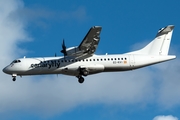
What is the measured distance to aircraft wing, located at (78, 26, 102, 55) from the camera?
35.6 m

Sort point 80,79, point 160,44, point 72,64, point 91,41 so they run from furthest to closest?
1. point 160,44
2. point 80,79
3. point 72,64
4. point 91,41

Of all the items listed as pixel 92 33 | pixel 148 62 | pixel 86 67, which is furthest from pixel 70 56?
pixel 148 62

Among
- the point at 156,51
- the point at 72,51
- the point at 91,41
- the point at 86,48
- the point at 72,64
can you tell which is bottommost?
the point at 72,64

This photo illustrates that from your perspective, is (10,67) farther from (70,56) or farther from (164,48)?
(164,48)

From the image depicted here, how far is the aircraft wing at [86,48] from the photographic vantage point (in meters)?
36.6

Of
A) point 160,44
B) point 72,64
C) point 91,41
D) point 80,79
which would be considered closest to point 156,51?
point 160,44

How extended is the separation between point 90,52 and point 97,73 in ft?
7.32

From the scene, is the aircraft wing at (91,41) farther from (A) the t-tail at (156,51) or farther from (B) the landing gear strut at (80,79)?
(A) the t-tail at (156,51)

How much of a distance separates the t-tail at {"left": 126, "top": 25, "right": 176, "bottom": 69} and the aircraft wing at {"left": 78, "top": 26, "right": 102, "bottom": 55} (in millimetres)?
4239

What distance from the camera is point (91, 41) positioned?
37.4 m

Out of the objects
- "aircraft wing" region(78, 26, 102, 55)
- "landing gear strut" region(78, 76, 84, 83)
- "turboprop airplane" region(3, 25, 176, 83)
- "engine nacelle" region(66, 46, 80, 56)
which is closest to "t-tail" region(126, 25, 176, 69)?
"turboprop airplane" region(3, 25, 176, 83)

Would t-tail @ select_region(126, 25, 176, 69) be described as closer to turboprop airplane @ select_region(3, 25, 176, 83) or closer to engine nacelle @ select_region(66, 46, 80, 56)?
turboprop airplane @ select_region(3, 25, 176, 83)

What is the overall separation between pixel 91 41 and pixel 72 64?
3218 millimetres

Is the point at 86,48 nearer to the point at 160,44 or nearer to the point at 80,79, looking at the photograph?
the point at 80,79
